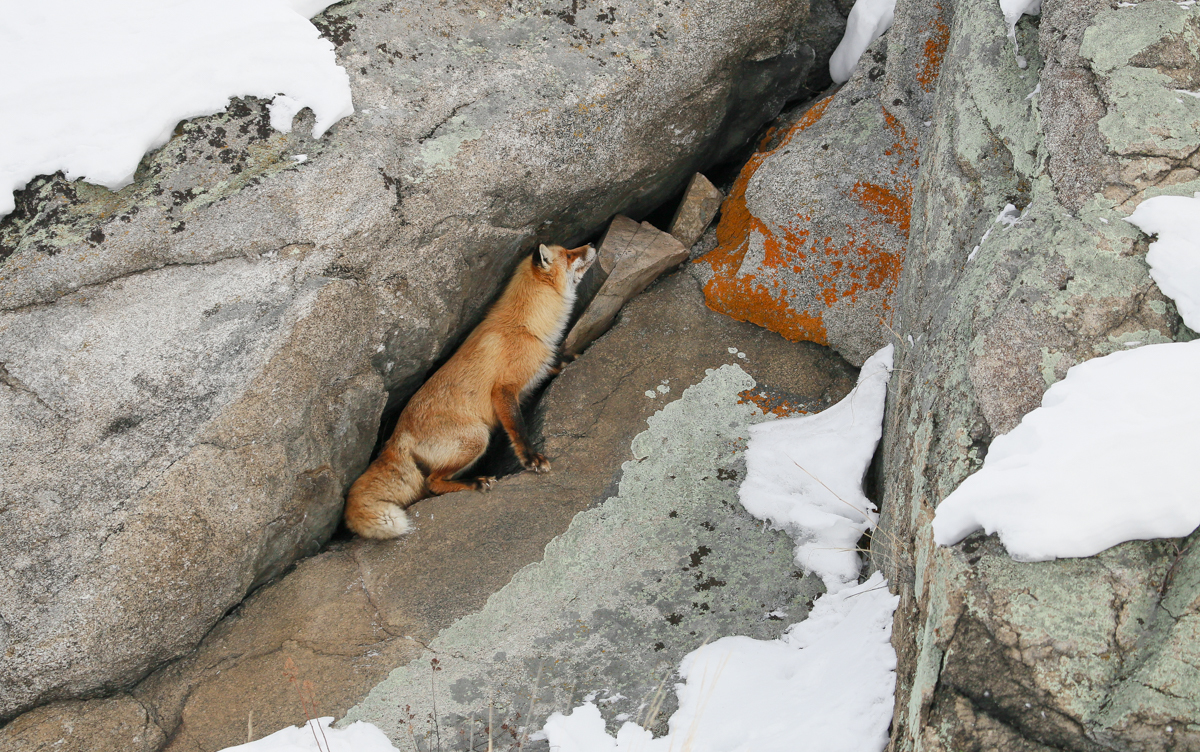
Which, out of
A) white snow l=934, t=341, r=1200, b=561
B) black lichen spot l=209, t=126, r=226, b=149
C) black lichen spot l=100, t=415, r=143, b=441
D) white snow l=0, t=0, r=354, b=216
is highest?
white snow l=0, t=0, r=354, b=216

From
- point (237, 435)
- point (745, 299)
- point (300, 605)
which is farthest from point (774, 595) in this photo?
point (237, 435)

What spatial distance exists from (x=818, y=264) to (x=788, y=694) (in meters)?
2.74

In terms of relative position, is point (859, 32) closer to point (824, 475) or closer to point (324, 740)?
point (824, 475)

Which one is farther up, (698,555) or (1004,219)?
(1004,219)

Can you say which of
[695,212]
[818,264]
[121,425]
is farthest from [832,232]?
[121,425]

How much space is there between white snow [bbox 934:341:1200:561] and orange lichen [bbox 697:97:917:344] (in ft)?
7.49

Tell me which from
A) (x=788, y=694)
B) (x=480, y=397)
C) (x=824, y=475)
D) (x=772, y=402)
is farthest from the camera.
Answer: (x=480, y=397)

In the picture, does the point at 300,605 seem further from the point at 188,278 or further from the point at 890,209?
the point at 890,209

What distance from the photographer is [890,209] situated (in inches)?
189

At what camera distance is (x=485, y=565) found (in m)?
4.02

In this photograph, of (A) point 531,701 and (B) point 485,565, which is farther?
(B) point 485,565

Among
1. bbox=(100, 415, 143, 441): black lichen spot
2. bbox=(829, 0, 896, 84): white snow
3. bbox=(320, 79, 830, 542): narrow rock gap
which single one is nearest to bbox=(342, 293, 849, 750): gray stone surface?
bbox=(320, 79, 830, 542): narrow rock gap

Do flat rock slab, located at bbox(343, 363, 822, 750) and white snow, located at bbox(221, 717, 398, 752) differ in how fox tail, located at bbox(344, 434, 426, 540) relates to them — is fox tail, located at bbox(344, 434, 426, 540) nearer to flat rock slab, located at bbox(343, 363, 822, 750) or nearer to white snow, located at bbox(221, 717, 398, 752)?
Result: flat rock slab, located at bbox(343, 363, 822, 750)

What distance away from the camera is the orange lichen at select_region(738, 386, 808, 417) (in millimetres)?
4629
